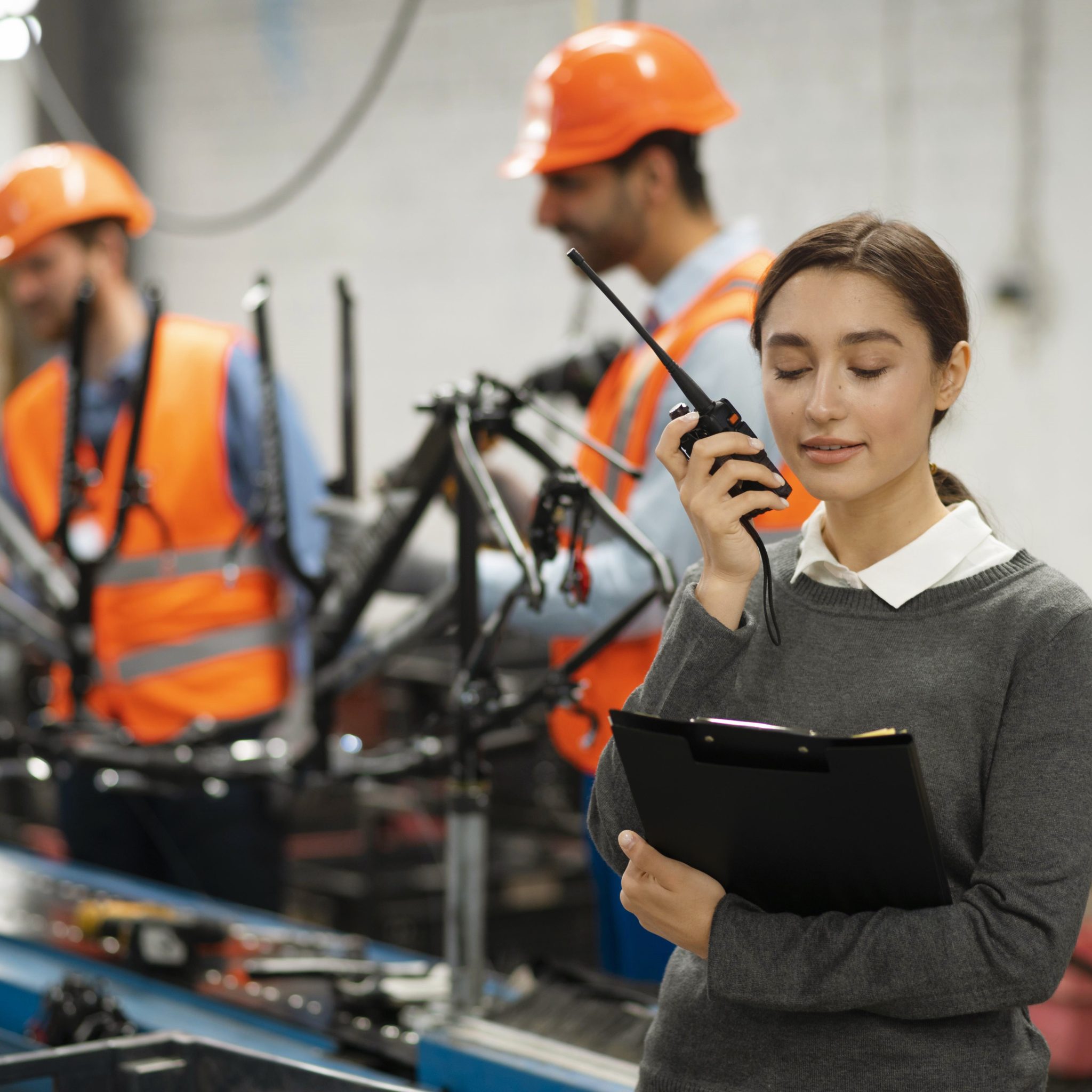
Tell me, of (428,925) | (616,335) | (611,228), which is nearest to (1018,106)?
(616,335)

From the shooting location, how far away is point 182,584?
3.09m

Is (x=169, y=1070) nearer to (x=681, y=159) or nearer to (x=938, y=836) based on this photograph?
(x=938, y=836)

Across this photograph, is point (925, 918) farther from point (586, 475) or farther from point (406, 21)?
point (406, 21)

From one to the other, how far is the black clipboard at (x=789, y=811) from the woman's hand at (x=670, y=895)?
0.01 metres

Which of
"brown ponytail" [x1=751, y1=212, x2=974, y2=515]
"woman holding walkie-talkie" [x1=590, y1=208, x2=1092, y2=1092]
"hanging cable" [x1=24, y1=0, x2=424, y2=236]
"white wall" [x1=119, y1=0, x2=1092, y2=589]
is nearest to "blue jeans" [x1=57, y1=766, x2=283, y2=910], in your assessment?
"white wall" [x1=119, y1=0, x2=1092, y2=589]

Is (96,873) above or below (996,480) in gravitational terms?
below

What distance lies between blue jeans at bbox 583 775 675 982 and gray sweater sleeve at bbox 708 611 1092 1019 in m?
0.99

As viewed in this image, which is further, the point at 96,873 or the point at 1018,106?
the point at 1018,106

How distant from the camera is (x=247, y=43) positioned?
17.1ft

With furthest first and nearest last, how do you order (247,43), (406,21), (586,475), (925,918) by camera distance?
1. (247,43)
2. (406,21)
3. (586,475)
4. (925,918)

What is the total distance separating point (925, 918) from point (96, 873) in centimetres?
233

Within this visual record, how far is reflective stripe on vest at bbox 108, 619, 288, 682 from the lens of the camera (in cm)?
309

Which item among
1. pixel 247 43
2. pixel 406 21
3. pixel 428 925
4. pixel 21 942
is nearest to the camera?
pixel 21 942

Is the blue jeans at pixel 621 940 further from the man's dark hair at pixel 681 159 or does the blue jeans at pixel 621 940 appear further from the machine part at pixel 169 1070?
the man's dark hair at pixel 681 159
